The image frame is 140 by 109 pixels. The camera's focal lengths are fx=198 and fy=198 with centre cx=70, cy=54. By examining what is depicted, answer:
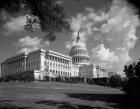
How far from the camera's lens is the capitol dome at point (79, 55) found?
6344 inches

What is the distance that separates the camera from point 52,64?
124 m

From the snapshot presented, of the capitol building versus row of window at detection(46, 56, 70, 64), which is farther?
row of window at detection(46, 56, 70, 64)

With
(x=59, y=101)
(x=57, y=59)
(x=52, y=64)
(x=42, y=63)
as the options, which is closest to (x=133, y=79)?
(x=59, y=101)

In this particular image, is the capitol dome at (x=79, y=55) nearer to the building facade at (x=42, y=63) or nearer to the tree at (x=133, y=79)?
the building facade at (x=42, y=63)

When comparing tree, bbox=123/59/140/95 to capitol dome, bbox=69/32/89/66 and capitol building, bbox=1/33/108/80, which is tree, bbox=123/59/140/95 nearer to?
capitol building, bbox=1/33/108/80

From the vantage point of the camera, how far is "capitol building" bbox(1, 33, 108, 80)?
11587 centimetres

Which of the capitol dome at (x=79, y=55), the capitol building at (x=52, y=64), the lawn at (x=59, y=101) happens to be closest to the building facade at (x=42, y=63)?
the capitol building at (x=52, y=64)

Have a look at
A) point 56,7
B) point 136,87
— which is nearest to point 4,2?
point 56,7

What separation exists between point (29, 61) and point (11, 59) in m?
20.1

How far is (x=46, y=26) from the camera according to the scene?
9.70 m

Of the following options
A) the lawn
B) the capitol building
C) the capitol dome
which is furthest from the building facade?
the lawn

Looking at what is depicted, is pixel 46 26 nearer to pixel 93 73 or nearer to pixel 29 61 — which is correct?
pixel 29 61

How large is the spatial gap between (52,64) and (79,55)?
4217 cm

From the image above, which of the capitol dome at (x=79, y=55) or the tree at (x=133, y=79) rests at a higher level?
the capitol dome at (x=79, y=55)
